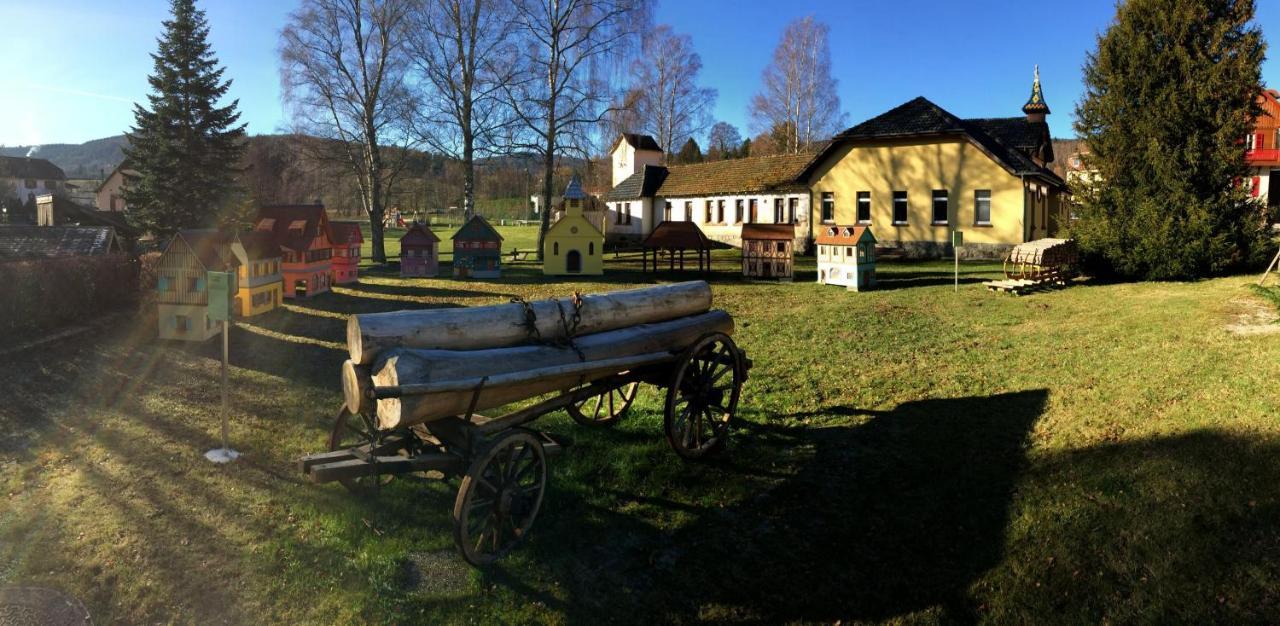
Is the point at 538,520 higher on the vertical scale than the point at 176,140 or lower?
lower

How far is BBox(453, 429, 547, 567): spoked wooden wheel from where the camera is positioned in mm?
4508

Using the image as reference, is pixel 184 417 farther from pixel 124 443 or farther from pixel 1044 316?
pixel 1044 316

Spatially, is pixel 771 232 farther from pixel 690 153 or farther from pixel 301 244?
pixel 690 153

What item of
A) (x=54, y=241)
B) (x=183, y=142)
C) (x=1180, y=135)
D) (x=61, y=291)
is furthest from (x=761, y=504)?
(x=183, y=142)

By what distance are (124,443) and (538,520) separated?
4527mm

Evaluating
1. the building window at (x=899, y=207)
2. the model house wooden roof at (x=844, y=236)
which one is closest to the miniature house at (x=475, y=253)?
the model house wooden roof at (x=844, y=236)

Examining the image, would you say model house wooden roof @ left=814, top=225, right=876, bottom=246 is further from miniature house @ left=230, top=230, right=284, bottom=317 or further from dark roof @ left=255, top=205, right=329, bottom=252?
miniature house @ left=230, top=230, right=284, bottom=317

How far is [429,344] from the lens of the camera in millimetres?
4727

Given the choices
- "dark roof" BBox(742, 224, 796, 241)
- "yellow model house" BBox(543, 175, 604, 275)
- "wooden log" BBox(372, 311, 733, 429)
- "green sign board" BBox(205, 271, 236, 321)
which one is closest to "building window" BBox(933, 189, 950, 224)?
"dark roof" BBox(742, 224, 796, 241)

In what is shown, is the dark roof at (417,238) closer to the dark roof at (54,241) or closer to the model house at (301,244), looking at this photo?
the model house at (301,244)

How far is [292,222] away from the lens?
18.5 metres

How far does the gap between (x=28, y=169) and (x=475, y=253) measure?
3556 inches

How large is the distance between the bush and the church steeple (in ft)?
121

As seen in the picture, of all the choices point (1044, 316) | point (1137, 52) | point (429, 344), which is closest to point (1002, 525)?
point (429, 344)
